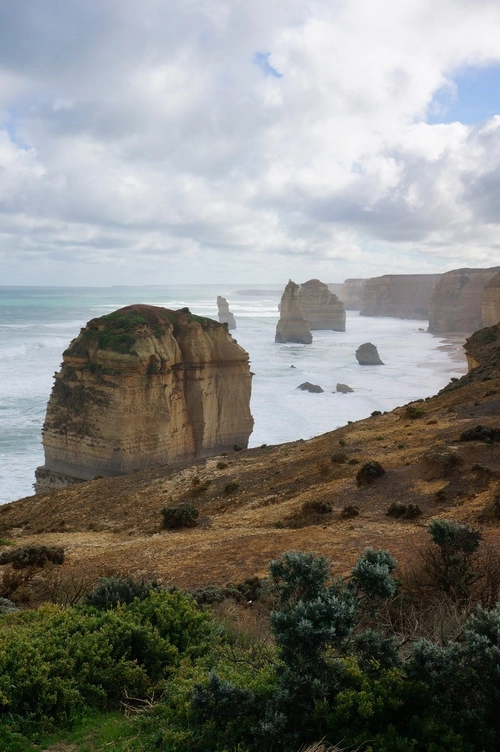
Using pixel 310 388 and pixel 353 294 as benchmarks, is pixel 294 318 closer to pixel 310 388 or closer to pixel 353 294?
pixel 310 388

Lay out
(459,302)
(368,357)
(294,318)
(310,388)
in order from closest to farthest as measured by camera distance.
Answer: (310,388), (368,357), (294,318), (459,302)

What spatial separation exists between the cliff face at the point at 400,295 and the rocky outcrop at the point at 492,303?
69.2 metres

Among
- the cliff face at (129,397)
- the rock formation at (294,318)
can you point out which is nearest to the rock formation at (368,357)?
the rock formation at (294,318)

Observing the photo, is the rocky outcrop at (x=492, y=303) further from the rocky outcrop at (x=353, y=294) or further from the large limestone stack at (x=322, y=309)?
the rocky outcrop at (x=353, y=294)

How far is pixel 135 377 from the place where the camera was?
23.6 metres

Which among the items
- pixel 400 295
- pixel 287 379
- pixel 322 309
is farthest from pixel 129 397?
pixel 400 295

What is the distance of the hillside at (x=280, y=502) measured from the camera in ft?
37.9

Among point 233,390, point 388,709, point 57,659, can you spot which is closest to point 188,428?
point 233,390

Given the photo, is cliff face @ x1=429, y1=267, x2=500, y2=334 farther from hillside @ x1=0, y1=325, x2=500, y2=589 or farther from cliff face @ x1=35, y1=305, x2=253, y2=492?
cliff face @ x1=35, y1=305, x2=253, y2=492

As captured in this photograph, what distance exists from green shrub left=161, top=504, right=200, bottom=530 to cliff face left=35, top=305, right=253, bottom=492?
867 cm

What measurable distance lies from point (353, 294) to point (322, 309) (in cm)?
7104

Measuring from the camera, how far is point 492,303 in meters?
67.7


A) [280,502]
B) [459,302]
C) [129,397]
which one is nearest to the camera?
[280,502]

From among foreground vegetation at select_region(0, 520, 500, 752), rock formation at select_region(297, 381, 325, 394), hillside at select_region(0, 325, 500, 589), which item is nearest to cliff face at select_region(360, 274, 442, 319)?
rock formation at select_region(297, 381, 325, 394)
